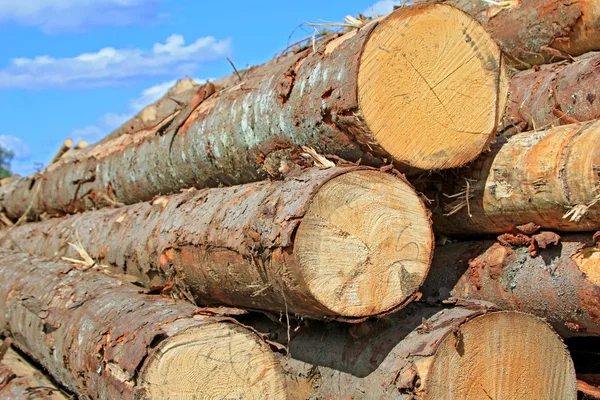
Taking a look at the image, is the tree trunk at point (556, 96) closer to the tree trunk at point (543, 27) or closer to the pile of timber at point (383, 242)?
the pile of timber at point (383, 242)

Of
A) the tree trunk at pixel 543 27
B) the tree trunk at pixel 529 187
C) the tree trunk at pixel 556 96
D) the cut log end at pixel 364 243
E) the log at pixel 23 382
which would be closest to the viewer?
the cut log end at pixel 364 243

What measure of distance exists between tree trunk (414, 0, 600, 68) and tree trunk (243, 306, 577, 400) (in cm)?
174

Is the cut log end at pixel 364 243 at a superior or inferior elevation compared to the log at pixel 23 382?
superior

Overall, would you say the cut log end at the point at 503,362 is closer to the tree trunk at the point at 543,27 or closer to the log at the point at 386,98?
the log at the point at 386,98

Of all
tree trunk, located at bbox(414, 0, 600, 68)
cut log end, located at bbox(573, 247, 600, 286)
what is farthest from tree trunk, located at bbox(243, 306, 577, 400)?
tree trunk, located at bbox(414, 0, 600, 68)

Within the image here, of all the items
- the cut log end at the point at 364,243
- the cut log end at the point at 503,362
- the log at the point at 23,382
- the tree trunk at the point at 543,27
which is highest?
the tree trunk at the point at 543,27

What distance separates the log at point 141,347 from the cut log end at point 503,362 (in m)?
0.70

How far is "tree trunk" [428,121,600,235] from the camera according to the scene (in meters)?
2.61

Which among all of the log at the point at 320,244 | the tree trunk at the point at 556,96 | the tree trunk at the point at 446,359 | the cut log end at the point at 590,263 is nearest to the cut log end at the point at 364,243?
the log at the point at 320,244

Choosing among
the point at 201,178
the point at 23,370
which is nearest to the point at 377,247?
the point at 201,178

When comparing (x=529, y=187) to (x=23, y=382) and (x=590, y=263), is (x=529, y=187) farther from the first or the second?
(x=23, y=382)

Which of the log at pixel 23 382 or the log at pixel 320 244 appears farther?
the log at pixel 23 382

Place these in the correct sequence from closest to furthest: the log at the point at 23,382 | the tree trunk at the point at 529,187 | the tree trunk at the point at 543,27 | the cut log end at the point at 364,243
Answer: the cut log end at the point at 364,243 → the tree trunk at the point at 529,187 → the tree trunk at the point at 543,27 → the log at the point at 23,382

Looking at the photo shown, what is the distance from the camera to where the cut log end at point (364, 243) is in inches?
96.3
